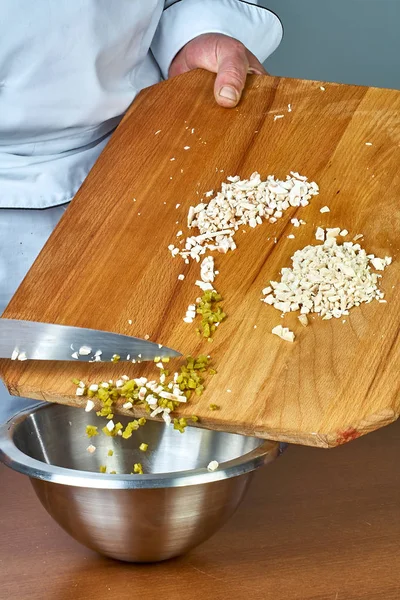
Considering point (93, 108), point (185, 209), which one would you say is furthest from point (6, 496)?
point (93, 108)

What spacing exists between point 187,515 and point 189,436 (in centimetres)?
13

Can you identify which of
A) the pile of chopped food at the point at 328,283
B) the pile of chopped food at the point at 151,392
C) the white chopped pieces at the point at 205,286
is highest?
the pile of chopped food at the point at 328,283

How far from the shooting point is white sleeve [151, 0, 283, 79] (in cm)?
122

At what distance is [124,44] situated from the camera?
110cm

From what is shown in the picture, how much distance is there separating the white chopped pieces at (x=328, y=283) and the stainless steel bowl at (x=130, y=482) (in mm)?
141

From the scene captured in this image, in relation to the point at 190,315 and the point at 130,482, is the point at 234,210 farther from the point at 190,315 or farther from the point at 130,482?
the point at 130,482

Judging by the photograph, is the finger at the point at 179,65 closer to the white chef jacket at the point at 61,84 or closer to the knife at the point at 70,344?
the white chef jacket at the point at 61,84

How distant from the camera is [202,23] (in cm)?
123

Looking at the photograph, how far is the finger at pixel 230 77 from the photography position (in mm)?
1107

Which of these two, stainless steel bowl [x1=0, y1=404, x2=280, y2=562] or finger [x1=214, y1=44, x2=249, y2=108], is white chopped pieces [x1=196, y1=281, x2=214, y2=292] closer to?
stainless steel bowl [x1=0, y1=404, x2=280, y2=562]

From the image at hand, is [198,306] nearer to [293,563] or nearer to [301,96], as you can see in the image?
[293,563]

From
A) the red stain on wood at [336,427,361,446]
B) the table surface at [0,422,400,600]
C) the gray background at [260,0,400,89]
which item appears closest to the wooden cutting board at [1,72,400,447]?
the red stain on wood at [336,427,361,446]

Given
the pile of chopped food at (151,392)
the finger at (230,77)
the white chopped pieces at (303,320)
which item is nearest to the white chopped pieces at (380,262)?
the white chopped pieces at (303,320)

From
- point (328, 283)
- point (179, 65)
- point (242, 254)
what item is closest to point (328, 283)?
point (328, 283)
